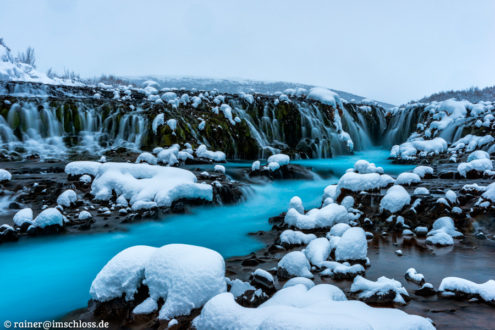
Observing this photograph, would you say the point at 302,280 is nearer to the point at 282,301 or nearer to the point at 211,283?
the point at 282,301

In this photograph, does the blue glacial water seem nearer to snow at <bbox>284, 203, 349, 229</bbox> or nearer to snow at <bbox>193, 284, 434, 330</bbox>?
snow at <bbox>284, 203, 349, 229</bbox>

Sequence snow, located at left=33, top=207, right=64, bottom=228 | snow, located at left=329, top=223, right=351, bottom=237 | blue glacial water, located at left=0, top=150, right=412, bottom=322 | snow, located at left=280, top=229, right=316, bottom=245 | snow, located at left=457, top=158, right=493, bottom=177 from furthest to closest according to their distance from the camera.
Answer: snow, located at left=457, top=158, right=493, bottom=177 < snow, located at left=33, top=207, right=64, bottom=228 < snow, located at left=280, top=229, right=316, bottom=245 < snow, located at left=329, top=223, right=351, bottom=237 < blue glacial water, located at left=0, top=150, right=412, bottom=322

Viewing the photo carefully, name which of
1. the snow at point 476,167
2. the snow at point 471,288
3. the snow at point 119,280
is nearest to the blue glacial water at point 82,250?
the snow at point 119,280

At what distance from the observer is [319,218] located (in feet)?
23.5

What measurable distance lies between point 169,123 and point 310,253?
1387cm

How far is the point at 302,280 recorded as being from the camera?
13.9 feet

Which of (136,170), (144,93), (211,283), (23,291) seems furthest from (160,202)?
(144,93)

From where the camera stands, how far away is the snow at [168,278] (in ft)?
11.9

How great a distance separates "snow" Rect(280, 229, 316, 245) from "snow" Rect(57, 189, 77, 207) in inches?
244

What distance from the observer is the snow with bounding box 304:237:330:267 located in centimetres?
518

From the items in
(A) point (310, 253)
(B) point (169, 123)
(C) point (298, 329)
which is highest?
(B) point (169, 123)

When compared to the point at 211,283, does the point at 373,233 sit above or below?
below

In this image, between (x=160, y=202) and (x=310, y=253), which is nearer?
(x=310, y=253)

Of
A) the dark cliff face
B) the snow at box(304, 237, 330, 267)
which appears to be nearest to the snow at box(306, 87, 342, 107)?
the dark cliff face
